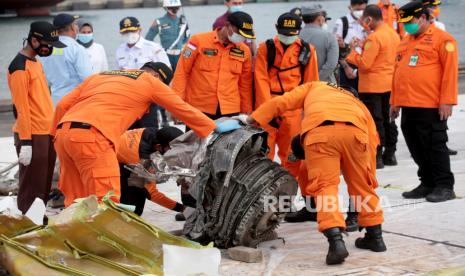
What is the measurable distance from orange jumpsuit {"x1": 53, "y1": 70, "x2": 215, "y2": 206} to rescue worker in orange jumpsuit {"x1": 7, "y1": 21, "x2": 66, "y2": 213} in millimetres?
848

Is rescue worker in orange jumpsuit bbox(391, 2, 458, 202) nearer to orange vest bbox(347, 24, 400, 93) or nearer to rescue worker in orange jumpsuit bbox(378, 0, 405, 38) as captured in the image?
orange vest bbox(347, 24, 400, 93)

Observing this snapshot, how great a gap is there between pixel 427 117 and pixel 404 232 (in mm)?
1436

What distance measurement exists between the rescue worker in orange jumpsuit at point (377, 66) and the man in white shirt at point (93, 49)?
9.48 ft

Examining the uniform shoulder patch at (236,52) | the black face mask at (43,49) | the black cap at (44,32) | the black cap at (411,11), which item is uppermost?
the black cap at (44,32)

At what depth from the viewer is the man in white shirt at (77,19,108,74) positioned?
10.6 metres

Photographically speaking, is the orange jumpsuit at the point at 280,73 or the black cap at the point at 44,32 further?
the orange jumpsuit at the point at 280,73

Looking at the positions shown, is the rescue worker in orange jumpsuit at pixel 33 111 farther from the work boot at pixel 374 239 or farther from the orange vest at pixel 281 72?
the work boot at pixel 374 239

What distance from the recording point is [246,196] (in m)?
6.50

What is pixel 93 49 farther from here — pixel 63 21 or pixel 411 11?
pixel 411 11

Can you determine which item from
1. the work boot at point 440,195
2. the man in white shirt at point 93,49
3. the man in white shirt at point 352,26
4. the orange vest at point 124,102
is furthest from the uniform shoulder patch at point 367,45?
the orange vest at point 124,102

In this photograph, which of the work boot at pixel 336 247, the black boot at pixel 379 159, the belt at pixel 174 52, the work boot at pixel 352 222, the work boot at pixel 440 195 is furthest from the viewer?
the belt at pixel 174 52

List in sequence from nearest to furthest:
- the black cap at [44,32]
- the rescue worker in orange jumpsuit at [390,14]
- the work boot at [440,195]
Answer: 1. the black cap at [44,32]
2. the work boot at [440,195]
3. the rescue worker in orange jumpsuit at [390,14]

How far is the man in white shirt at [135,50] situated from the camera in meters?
11.0

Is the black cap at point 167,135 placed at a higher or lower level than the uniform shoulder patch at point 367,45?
lower
